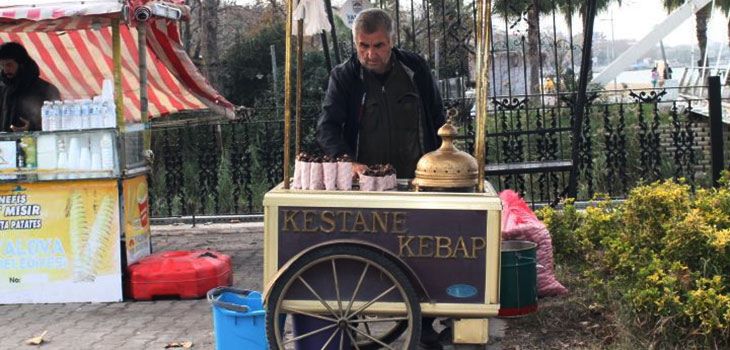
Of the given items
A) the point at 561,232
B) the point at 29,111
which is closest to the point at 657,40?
the point at 561,232

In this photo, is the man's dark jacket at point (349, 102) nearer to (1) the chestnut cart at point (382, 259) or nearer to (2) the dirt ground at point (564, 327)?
(1) the chestnut cart at point (382, 259)

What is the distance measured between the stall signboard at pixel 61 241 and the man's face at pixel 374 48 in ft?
8.75

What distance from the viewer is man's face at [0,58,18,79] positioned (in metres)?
7.40

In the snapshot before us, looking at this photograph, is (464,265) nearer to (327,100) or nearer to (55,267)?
(327,100)

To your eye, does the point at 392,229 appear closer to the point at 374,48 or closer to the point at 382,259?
the point at 382,259

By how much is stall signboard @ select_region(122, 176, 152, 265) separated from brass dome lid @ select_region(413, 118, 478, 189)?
125 inches

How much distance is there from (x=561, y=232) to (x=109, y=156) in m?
3.49

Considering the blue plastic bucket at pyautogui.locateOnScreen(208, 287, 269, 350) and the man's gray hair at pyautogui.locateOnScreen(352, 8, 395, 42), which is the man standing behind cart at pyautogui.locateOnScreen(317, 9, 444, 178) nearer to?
the man's gray hair at pyautogui.locateOnScreen(352, 8, 395, 42)

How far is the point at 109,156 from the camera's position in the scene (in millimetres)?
6551

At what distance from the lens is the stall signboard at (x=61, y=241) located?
6609mm

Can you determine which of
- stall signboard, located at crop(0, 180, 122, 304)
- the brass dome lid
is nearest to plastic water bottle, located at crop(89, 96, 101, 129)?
stall signboard, located at crop(0, 180, 122, 304)

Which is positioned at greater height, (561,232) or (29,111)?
(29,111)

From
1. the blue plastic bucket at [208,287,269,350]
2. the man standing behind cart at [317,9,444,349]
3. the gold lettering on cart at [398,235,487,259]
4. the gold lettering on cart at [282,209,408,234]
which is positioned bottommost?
the blue plastic bucket at [208,287,269,350]

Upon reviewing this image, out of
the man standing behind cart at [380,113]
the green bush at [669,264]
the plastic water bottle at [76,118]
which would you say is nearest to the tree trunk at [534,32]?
the green bush at [669,264]
